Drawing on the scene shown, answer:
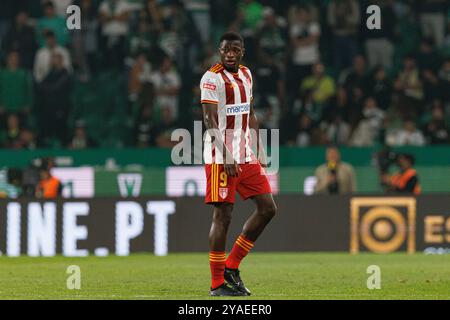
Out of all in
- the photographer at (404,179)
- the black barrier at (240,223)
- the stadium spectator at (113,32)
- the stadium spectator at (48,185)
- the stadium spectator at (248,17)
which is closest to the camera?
the black barrier at (240,223)

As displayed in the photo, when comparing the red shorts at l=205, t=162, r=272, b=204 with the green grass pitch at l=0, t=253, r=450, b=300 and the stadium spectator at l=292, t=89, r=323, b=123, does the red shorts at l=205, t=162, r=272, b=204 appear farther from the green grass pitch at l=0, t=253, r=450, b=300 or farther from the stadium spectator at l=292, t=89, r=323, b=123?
the stadium spectator at l=292, t=89, r=323, b=123

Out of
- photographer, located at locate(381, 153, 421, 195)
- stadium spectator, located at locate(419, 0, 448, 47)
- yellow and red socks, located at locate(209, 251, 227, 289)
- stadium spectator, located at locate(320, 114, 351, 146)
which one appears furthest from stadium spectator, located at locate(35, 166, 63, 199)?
yellow and red socks, located at locate(209, 251, 227, 289)

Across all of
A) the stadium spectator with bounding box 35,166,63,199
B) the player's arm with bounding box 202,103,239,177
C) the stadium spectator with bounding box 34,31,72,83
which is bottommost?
the stadium spectator with bounding box 35,166,63,199

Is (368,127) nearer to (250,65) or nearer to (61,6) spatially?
(250,65)

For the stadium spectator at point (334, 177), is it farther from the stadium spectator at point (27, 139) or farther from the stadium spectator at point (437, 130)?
the stadium spectator at point (27, 139)

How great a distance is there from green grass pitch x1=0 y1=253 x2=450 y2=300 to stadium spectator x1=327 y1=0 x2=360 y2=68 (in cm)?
604

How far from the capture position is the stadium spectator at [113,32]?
23438 mm

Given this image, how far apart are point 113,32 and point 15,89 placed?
2186mm

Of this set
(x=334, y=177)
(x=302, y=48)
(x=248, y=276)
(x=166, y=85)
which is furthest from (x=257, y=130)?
(x=302, y=48)

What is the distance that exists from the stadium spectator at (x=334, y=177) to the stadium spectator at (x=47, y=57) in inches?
212

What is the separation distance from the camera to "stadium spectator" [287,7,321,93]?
23203 millimetres

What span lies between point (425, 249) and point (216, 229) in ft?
28.3

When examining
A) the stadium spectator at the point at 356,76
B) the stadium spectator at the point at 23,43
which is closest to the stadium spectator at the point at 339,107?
the stadium spectator at the point at 356,76

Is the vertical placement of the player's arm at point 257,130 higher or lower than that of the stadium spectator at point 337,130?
higher
